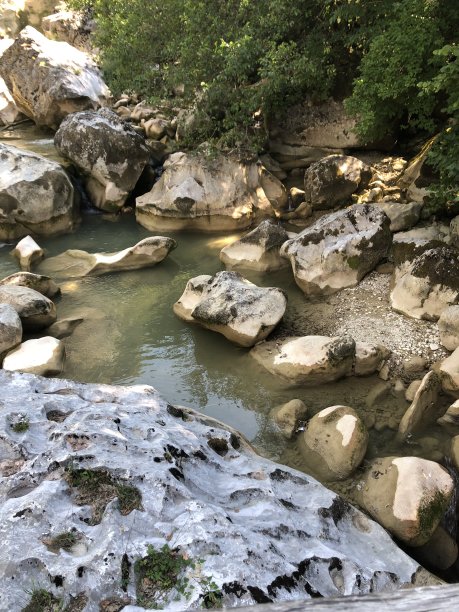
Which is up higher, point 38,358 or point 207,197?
point 207,197

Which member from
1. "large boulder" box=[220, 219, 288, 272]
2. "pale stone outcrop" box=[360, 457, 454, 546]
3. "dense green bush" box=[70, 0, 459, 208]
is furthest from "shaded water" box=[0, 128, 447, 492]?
"dense green bush" box=[70, 0, 459, 208]

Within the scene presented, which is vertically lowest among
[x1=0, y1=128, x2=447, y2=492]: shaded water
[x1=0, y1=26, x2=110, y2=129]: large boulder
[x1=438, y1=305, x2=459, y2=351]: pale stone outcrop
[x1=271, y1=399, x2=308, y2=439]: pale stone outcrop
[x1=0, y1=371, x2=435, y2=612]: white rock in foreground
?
[x1=0, y1=128, x2=447, y2=492]: shaded water

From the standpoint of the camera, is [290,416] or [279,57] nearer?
[290,416]

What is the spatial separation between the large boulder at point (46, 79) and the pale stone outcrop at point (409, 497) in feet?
57.3

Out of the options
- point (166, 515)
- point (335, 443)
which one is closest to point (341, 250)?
point (335, 443)

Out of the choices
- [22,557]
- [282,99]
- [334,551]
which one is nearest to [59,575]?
[22,557]

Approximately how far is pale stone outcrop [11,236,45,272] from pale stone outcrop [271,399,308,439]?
758cm

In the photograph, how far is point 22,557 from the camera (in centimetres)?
324

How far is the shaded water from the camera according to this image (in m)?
6.77

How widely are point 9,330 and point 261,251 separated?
5398 mm

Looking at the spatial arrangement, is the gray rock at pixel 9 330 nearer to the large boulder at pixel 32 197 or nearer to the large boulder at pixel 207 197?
the large boulder at pixel 32 197

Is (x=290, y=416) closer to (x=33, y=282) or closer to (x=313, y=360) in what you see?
(x=313, y=360)

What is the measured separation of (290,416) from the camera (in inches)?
264

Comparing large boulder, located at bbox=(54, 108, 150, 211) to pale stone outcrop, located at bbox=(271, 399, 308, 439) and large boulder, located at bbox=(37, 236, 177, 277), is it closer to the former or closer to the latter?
large boulder, located at bbox=(37, 236, 177, 277)
